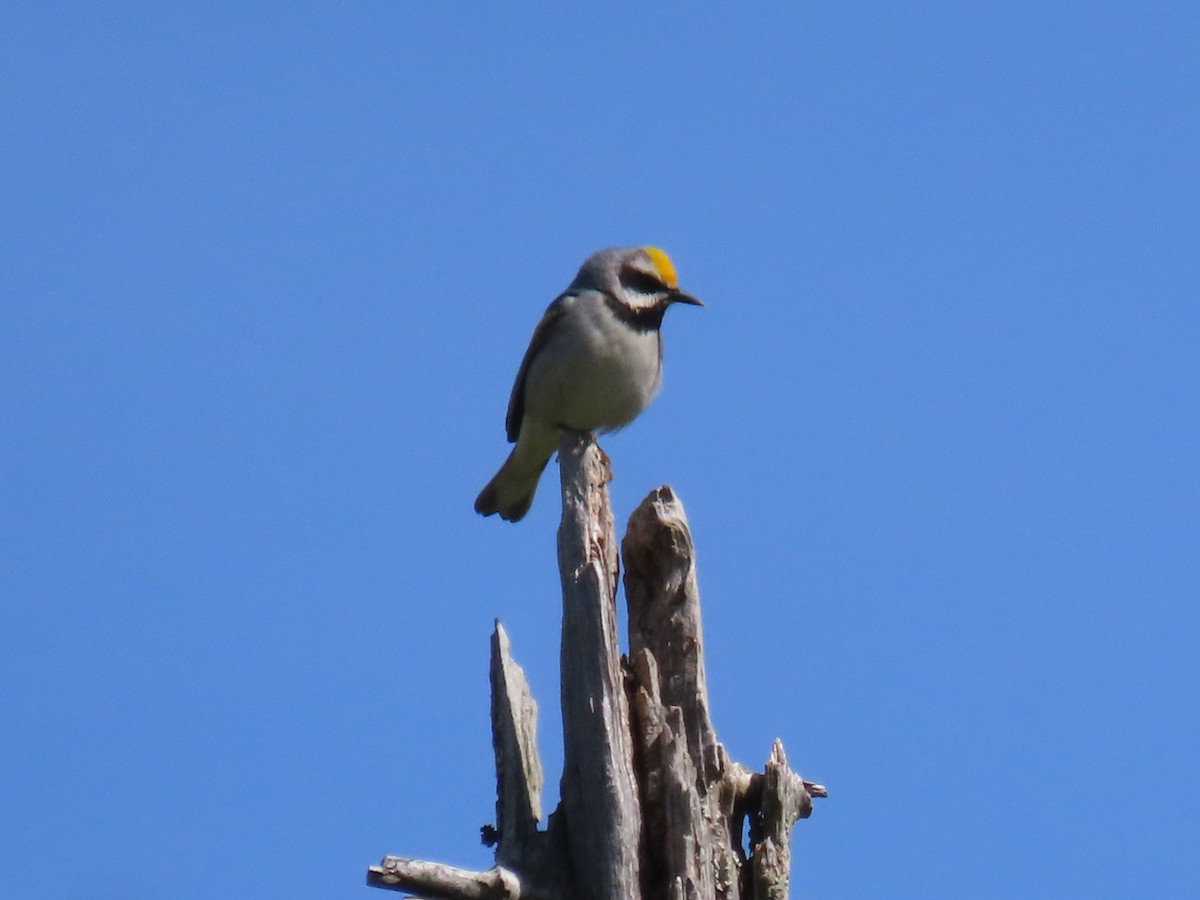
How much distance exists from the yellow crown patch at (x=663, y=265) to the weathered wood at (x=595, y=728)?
3.70 m

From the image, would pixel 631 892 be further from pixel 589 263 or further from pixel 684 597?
pixel 589 263

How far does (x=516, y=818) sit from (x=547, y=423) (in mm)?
4055

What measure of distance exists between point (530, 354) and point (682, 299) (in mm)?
1109

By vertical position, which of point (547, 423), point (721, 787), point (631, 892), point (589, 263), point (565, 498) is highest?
point (589, 263)

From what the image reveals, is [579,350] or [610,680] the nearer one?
[610,680]

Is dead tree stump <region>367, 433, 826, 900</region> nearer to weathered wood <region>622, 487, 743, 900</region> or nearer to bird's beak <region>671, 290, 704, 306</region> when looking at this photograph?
weathered wood <region>622, 487, 743, 900</region>

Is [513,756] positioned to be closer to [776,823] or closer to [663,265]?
[776,823]

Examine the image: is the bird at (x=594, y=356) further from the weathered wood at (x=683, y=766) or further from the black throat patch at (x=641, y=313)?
the weathered wood at (x=683, y=766)

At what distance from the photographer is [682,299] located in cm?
1051

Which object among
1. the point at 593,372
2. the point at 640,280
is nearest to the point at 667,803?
the point at 593,372

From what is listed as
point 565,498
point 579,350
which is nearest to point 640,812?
point 565,498

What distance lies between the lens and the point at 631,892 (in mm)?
6355

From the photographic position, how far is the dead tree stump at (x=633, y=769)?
6.45 meters

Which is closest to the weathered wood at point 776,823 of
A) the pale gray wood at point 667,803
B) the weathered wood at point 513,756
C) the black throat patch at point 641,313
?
the pale gray wood at point 667,803
